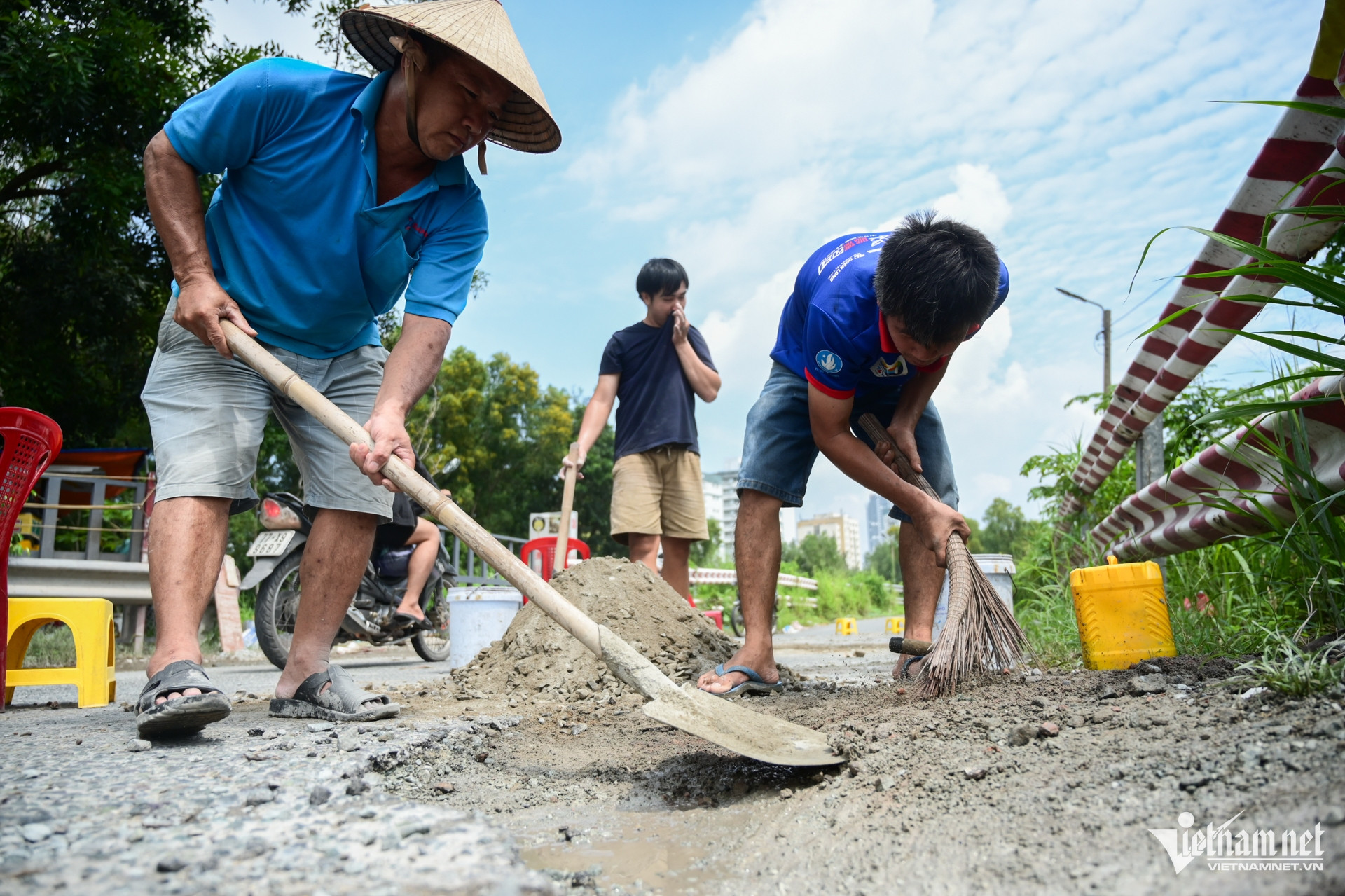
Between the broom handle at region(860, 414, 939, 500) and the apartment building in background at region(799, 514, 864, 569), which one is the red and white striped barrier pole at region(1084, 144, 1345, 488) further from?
the apartment building in background at region(799, 514, 864, 569)

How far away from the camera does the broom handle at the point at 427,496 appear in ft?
7.00

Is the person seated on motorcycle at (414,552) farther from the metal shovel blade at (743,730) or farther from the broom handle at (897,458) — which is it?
the metal shovel blade at (743,730)

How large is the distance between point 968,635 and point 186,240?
2429 mm

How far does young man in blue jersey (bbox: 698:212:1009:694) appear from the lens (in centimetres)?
229

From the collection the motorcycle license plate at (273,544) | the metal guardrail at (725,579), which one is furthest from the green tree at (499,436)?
the motorcycle license plate at (273,544)

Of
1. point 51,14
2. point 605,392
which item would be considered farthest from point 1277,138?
point 51,14

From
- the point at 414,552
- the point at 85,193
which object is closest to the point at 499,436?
the point at 85,193

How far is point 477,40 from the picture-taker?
2.21 metres

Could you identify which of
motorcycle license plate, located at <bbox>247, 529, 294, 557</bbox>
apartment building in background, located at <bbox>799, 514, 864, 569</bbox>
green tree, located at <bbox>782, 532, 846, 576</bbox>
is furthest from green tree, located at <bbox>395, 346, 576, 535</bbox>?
apartment building in background, located at <bbox>799, 514, 864, 569</bbox>

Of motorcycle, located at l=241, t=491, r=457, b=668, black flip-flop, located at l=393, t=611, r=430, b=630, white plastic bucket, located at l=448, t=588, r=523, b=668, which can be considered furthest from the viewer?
black flip-flop, located at l=393, t=611, r=430, b=630

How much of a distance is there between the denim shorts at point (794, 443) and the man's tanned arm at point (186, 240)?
174 centimetres

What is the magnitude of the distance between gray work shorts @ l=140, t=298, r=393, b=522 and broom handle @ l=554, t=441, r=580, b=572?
6.58 feet

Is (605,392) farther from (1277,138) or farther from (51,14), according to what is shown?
(51,14)

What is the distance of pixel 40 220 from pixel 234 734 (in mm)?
9916
